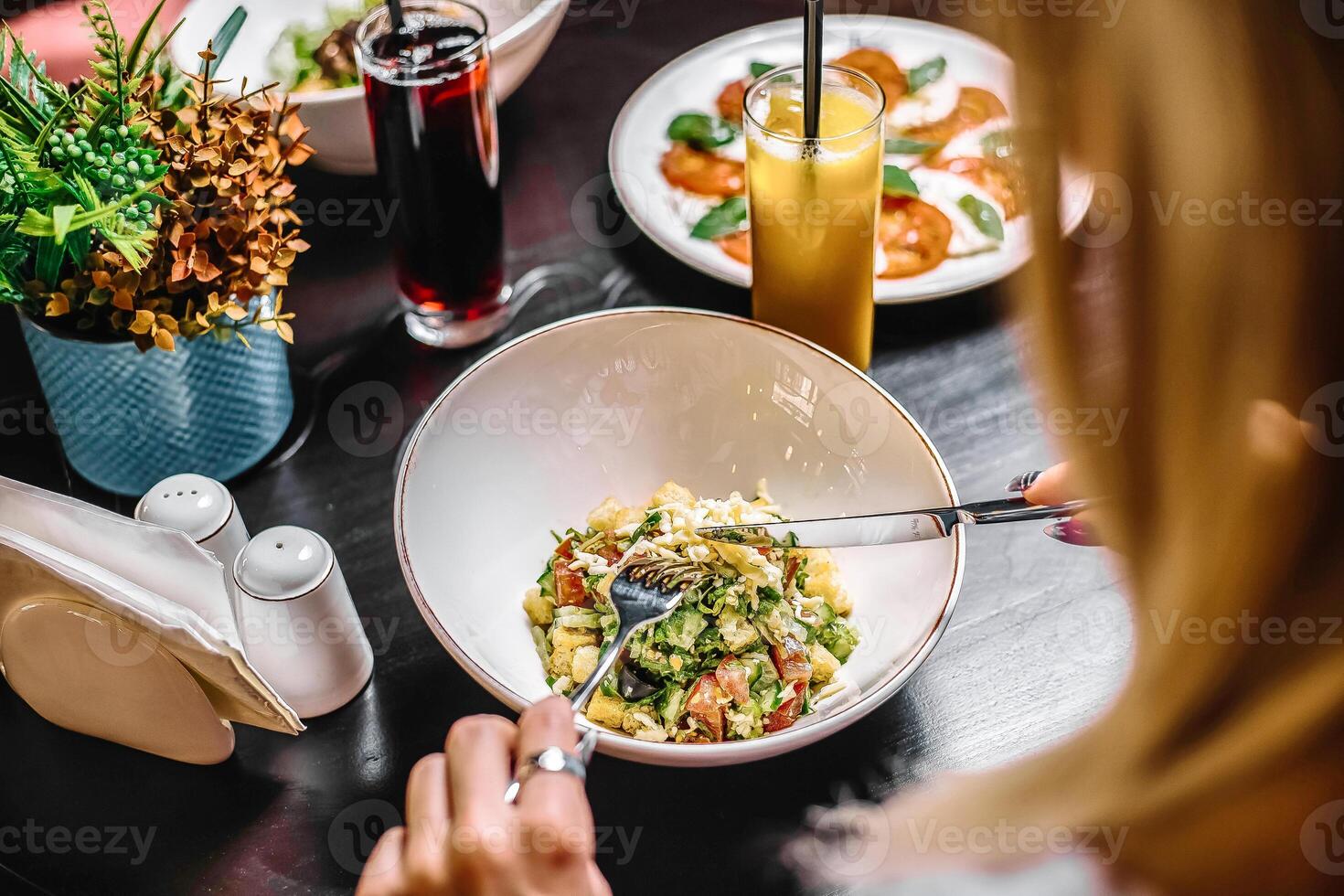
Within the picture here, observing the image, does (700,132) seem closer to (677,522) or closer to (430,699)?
(677,522)

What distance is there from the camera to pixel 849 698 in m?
0.91

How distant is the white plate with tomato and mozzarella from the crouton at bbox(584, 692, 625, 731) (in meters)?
0.56

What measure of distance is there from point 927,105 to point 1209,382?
1.25 m

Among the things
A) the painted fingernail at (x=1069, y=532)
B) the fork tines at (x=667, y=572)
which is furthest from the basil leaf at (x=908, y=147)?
the fork tines at (x=667, y=572)

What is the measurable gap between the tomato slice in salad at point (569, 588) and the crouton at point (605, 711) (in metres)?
0.10

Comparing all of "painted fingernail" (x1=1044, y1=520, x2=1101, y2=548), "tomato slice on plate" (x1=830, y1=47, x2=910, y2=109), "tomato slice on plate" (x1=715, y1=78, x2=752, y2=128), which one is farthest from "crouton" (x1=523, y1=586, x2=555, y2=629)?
"tomato slice on plate" (x1=830, y1=47, x2=910, y2=109)

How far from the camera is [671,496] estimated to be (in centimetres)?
105

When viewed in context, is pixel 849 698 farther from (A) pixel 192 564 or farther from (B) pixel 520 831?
(A) pixel 192 564

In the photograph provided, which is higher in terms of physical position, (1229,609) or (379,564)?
(1229,609)

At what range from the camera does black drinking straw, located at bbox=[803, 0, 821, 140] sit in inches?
37.9

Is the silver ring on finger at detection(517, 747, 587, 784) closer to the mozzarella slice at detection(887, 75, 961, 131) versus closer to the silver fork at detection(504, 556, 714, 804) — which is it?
the silver fork at detection(504, 556, 714, 804)

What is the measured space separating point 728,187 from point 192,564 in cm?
85

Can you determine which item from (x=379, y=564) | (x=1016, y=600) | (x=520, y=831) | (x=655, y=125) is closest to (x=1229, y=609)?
(x=520, y=831)

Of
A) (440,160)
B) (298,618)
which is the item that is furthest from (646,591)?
(440,160)
